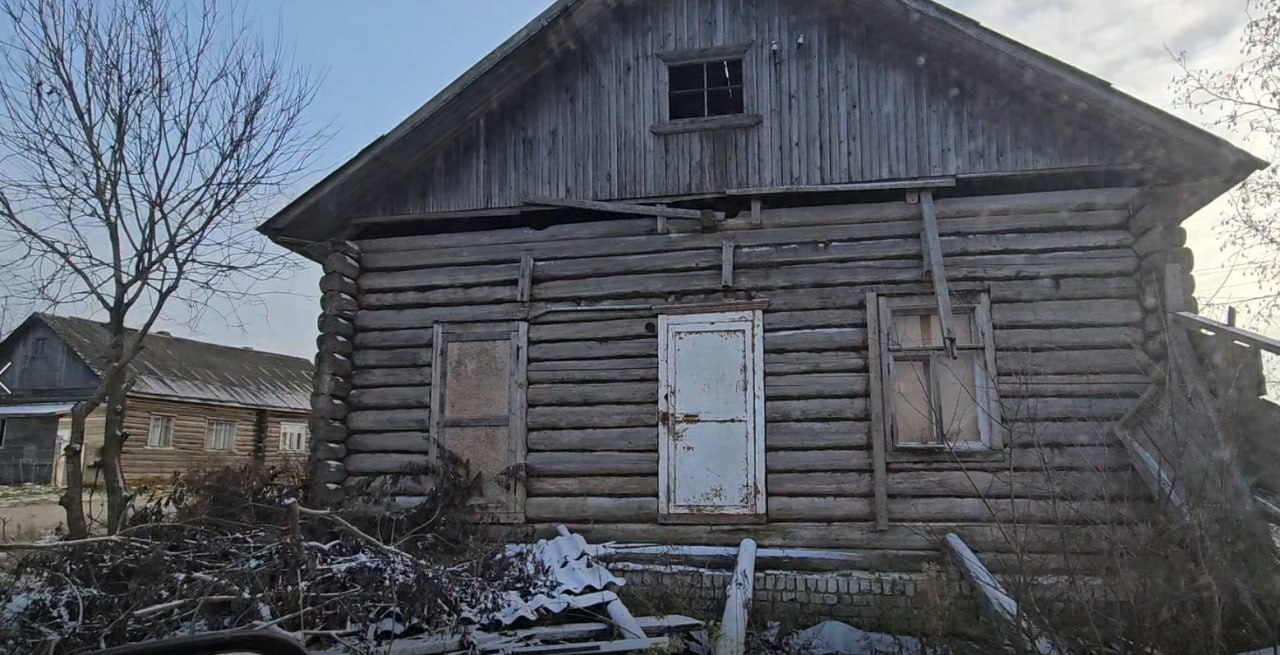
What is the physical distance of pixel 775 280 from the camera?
8.41 m

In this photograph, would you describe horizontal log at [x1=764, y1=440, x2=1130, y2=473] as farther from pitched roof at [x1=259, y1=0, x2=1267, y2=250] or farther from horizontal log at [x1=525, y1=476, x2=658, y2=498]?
pitched roof at [x1=259, y1=0, x2=1267, y2=250]

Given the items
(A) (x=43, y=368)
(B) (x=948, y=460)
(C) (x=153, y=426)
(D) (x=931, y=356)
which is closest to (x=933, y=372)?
(D) (x=931, y=356)

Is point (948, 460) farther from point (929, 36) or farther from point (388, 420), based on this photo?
point (388, 420)

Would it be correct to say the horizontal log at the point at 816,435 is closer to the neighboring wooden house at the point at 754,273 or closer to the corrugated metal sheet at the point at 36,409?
the neighboring wooden house at the point at 754,273

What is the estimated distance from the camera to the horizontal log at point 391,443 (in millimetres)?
9016

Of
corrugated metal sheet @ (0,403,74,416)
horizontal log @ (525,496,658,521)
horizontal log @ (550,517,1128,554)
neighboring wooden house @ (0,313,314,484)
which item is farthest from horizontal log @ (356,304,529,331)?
corrugated metal sheet @ (0,403,74,416)

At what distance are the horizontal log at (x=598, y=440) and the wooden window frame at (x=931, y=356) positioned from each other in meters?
2.28

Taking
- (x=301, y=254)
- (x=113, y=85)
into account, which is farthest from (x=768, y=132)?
(x=113, y=85)

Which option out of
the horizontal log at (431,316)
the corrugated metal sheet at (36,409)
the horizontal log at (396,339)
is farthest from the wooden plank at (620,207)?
the corrugated metal sheet at (36,409)

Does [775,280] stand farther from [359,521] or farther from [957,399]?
[359,521]

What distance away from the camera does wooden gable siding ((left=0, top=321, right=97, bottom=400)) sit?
99.8 ft

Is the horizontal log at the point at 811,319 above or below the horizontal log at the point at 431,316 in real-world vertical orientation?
below

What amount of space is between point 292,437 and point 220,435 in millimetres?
4834

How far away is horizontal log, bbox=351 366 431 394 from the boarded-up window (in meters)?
0.16
